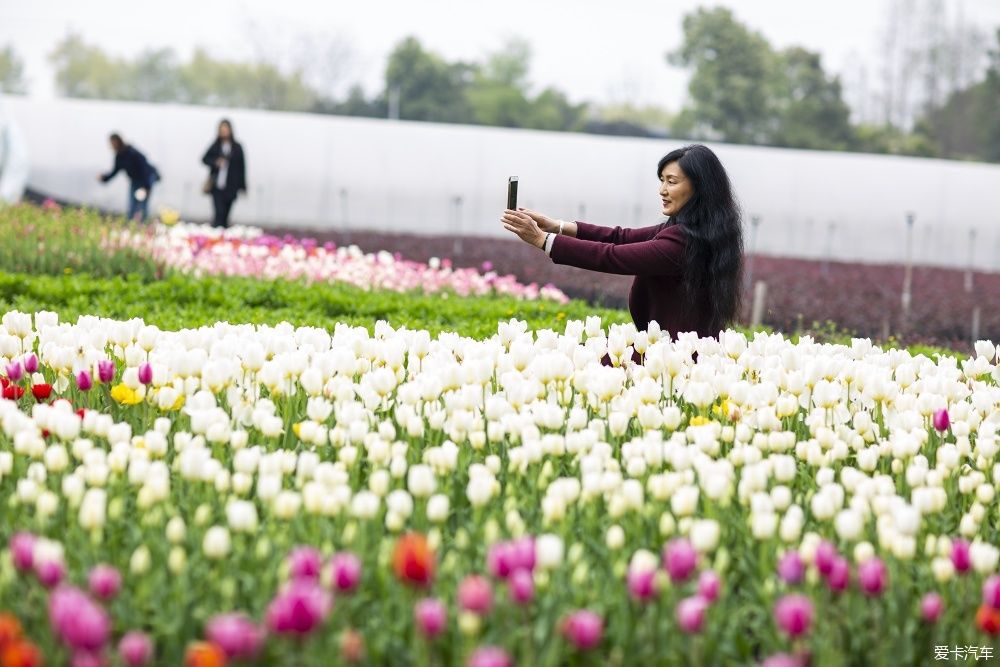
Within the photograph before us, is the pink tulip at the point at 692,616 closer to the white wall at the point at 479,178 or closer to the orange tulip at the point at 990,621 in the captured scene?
the orange tulip at the point at 990,621

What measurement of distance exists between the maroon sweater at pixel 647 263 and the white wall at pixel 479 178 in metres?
16.6

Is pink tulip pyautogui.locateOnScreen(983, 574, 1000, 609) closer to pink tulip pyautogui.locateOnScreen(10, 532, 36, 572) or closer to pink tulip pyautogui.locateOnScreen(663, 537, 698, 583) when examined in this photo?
pink tulip pyautogui.locateOnScreen(663, 537, 698, 583)

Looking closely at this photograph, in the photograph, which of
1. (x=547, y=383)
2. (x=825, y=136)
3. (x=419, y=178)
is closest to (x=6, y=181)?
(x=419, y=178)

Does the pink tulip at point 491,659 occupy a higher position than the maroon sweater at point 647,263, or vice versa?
the maroon sweater at point 647,263

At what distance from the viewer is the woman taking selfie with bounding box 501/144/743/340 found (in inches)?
183

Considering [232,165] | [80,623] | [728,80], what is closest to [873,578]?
[80,623]

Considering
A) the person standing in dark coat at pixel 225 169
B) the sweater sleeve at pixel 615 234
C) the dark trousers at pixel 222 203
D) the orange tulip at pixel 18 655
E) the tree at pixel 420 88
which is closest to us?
the orange tulip at pixel 18 655

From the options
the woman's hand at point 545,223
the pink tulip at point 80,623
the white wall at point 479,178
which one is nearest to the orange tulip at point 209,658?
the pink tulip at point 80,623

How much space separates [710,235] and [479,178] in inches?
709

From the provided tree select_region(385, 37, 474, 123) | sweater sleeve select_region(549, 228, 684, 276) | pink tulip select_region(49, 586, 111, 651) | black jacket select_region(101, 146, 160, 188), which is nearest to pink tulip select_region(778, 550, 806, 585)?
pink tulip select_region(49, 586, 111, 651)

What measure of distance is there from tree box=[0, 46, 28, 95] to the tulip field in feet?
191

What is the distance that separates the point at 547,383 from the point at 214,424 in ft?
3.73

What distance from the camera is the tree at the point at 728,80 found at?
34094 mm

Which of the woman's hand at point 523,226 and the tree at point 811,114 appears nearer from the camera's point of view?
the woman's hand at point 523,226
